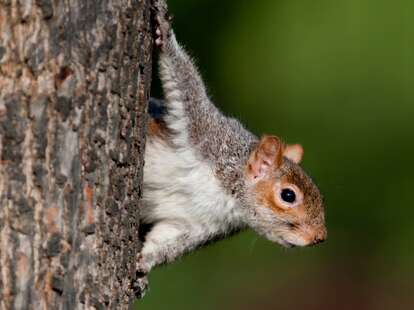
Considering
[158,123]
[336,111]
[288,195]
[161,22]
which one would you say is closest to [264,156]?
[288,195]

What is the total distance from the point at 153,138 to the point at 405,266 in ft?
15.8

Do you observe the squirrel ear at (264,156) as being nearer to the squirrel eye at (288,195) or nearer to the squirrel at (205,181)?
the squirrel at (205,181)

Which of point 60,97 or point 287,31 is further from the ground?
point 287,31

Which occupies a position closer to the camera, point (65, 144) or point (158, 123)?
point (65, 144)

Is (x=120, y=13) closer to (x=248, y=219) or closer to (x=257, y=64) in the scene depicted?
(x=248, y=219)

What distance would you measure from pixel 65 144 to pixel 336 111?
5766 mm

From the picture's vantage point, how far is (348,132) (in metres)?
7.72

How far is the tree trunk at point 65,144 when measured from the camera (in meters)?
2.07

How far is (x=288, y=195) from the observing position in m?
3.73

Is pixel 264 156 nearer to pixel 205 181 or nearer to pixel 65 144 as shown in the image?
pixel 205 181

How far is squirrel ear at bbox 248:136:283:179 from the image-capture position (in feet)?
12.1

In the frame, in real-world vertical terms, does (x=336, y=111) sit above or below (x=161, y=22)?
below

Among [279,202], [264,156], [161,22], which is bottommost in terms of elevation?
[279,202]

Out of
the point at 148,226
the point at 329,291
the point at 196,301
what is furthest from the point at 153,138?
the point at 329,291
